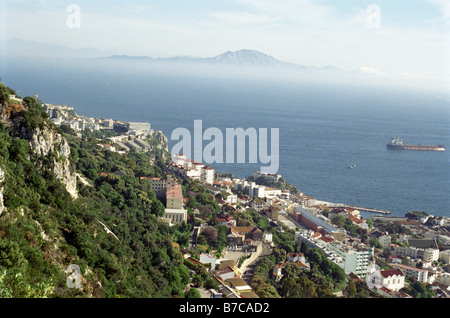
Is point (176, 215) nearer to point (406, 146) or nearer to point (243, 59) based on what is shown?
point (406, 146)

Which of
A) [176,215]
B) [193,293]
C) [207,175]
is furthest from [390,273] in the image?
[207,175]

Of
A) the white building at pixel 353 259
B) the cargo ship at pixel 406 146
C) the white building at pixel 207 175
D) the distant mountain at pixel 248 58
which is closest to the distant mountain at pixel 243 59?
the distant mountain at pixel 248 58

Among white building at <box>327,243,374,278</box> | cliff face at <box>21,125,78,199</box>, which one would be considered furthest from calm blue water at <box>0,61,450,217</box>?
cliff face at <box>21,125,78,199</box>

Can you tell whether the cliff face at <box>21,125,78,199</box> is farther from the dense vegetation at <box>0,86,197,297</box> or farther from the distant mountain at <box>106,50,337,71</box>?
the distant mountain at <box>106,50,337,71</box>
